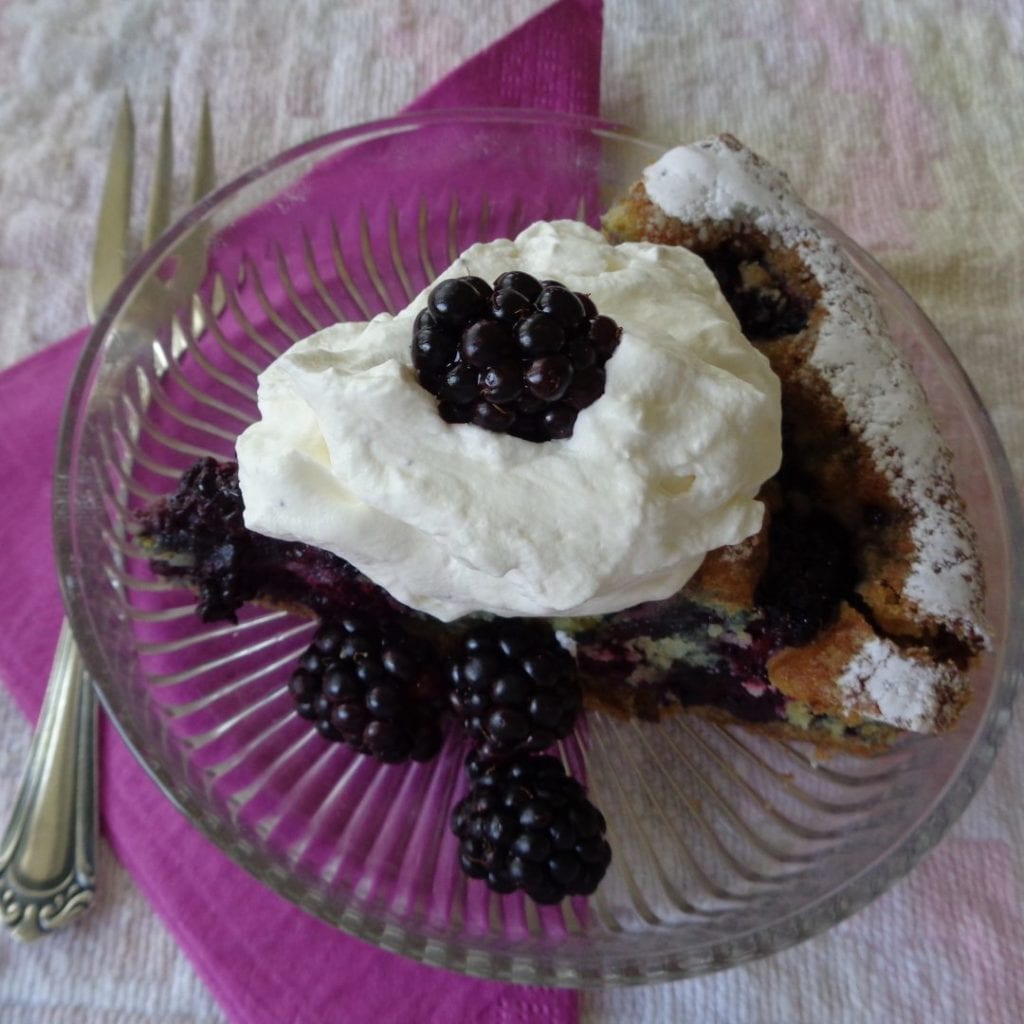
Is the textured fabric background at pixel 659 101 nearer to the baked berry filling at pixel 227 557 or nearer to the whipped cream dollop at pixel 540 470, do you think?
the baked berry filling at pixel 227 557

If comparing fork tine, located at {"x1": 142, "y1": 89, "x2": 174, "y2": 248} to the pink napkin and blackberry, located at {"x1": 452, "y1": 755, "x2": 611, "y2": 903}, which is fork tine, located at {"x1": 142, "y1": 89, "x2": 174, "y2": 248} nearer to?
the pink napkin

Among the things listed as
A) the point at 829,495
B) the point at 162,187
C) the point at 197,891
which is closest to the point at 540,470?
the point at 829,495

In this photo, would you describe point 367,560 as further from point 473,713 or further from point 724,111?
point 724,111

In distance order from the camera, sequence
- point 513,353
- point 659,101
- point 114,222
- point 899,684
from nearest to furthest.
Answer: point 513,353 < point 899,684 < point 114,222 < point 659,101

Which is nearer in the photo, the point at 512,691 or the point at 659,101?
the point at 512,691

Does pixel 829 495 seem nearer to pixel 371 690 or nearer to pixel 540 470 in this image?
pixel 540 470

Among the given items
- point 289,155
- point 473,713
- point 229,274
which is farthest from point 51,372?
point 473,713

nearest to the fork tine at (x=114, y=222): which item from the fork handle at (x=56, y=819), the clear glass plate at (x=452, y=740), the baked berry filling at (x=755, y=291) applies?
the clear glass plate at (x=452, y=740)
